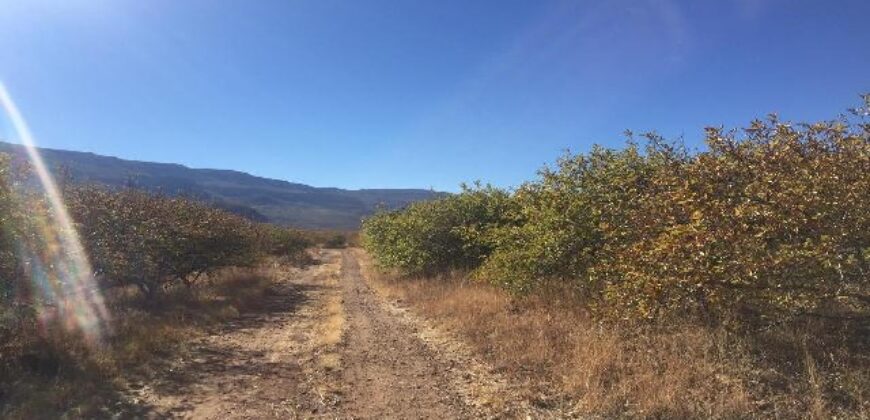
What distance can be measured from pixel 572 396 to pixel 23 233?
26.6ft

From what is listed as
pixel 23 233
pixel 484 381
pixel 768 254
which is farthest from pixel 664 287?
pixel 23 233

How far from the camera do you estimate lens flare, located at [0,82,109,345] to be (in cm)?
985

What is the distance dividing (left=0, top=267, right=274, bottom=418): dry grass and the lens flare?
1.60 feet

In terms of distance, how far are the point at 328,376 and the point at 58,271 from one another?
6059 mm

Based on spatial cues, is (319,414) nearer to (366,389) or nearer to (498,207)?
(366,389)

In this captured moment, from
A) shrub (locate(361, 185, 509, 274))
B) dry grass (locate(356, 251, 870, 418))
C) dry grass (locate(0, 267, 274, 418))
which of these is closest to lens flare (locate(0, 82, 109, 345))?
dry grass (locate(0, 267, 274, 418))

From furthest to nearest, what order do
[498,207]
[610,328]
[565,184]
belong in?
[498,207] < [565,184] < [610,328]

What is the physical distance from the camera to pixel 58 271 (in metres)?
11.8

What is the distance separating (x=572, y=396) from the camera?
8133 millimetres

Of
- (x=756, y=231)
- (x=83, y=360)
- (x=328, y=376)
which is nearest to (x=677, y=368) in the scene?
(x=756, y=231)

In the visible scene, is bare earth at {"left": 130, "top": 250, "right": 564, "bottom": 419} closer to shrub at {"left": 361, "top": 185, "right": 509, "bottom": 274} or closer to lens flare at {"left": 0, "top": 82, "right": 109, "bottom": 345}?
lens flare at {"left": 0, "top": 82, "right": 109, "bottom": 345}

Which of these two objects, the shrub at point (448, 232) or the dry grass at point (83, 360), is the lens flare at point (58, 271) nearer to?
the dry grass at point (83, 360)

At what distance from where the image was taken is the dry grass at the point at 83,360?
7719mm

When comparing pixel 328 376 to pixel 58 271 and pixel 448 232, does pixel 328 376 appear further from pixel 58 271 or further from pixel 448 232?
pixel 448 232
